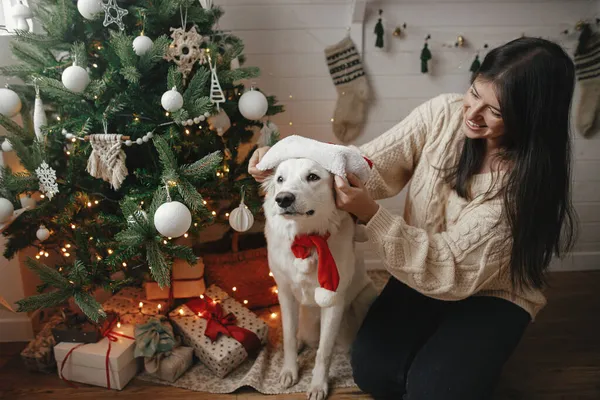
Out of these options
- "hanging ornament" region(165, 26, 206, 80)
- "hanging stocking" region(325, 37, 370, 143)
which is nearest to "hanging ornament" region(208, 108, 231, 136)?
"hanging ornament" region(165, 26, 206, 80)

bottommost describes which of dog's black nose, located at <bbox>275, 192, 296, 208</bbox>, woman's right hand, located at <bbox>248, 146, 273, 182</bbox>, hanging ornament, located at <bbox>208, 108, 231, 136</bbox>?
dog's black nose, located at <bbox>275, 192, 296, 208</bbox>

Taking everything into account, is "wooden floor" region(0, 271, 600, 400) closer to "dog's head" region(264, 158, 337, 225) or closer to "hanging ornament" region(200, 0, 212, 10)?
"dog's head" region(264, 158, 337, 225)

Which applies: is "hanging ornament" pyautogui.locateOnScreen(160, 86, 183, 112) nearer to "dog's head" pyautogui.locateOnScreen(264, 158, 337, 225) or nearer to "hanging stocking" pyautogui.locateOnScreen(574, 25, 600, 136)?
"dog's head" pyautogui.locateOnScreen(264, 158, 337, 225)

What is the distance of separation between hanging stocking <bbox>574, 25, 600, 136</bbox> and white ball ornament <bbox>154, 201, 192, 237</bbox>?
209 cm

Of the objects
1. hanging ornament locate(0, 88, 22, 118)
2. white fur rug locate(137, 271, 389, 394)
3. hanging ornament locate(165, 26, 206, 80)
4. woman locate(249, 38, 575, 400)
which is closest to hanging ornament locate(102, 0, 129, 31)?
hanging ornament locate(165, 26, 206, 80)

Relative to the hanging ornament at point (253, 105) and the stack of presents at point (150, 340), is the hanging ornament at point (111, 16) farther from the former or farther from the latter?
the stack of presents at point (150, 340)

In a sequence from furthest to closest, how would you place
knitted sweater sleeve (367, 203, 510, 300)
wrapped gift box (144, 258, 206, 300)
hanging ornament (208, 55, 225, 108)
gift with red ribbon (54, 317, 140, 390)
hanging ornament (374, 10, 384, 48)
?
hanging ornament (374, 10, 384, 48) < wrapped gift box (144, 258, 206, 300) < gift with red ribbon (54, 317, 140, 390) < hanging ornament (208, 55, 225, 108) < knitted sweater sleeve (367, 203, 510, 300)

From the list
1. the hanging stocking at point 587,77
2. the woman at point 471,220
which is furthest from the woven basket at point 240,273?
the hanging stocking at point 587,77

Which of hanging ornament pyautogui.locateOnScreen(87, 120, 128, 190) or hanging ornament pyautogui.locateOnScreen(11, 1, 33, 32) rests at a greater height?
hanging ornament pyautogui.locateOnScreen(11, 1, 33, 32)

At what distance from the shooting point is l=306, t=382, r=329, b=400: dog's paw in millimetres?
1608

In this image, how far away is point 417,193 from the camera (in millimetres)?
1576

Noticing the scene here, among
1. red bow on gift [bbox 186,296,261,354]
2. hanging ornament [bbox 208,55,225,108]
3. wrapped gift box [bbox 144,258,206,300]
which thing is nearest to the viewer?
hanging ornament [bbox 208,55,225,108]

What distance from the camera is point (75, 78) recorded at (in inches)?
53.5

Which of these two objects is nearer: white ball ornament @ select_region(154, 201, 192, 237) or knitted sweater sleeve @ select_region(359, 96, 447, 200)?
white ball ornament @ select_region(154, 201, 192, 237)
